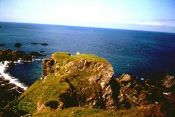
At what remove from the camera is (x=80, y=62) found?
27953mm

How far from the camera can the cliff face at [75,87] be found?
23766 millimetres

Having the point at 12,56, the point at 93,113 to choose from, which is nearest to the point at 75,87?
the point at 93,113

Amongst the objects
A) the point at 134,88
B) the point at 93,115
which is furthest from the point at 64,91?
the point at 134,88

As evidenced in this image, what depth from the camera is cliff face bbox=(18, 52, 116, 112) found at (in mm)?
23766

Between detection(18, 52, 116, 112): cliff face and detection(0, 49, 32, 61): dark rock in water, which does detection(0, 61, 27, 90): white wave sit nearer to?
detection(0, 49, 32, 61): dark rock in water

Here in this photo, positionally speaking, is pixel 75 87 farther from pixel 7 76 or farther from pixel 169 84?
pixel 7 76

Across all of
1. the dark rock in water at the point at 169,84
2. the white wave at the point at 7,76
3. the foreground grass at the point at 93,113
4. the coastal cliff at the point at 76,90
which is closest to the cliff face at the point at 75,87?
the coastal cliff at the point at 76,90

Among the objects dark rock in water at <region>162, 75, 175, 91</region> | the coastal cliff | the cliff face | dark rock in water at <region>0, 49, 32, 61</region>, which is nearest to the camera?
the coastal cliff

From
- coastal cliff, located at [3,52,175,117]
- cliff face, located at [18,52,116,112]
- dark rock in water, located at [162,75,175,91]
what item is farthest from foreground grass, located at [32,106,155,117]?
dark rock in water, located at [162,75,175,91]

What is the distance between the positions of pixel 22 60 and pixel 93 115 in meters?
61.2

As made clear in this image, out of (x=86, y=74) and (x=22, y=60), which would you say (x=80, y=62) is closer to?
(x=86, y=74)

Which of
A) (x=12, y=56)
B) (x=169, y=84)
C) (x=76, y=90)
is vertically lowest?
(x=12, y=56)

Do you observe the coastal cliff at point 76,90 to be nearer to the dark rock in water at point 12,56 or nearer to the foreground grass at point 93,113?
the foreground grass at point 93,113

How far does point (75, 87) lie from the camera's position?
2606 cm
